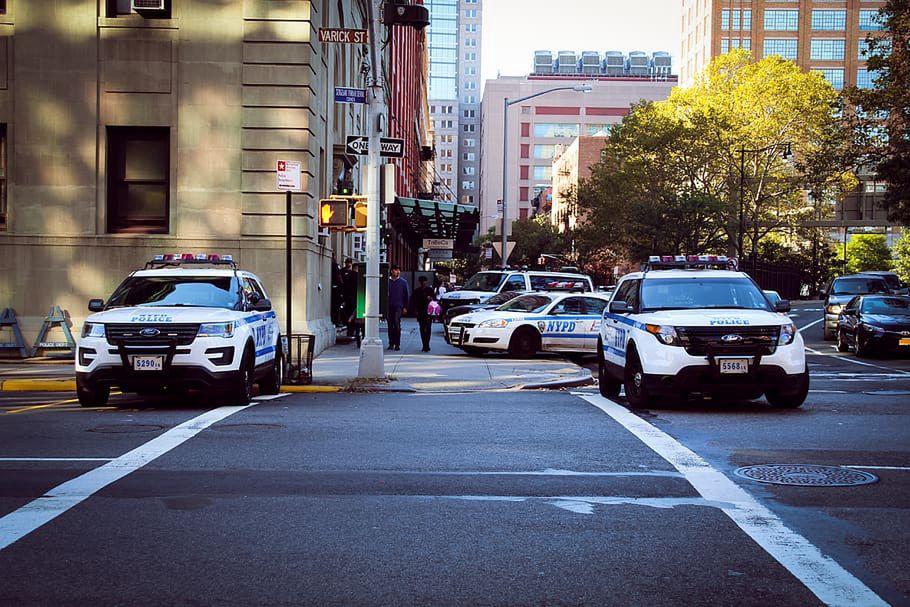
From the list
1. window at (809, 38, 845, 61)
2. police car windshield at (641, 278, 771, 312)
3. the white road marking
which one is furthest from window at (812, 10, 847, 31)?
the white road marking

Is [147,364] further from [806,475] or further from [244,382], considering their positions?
[806,475]

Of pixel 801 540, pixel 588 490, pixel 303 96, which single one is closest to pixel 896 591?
pixel 801 540

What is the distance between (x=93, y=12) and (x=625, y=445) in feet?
52.6

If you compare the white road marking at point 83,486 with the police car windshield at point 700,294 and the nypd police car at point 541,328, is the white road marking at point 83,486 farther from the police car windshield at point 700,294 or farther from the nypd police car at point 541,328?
the nypd police car at point 541,328

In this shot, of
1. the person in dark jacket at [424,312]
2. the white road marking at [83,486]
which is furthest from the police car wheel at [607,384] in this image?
the person in dark jacket at [424,312]

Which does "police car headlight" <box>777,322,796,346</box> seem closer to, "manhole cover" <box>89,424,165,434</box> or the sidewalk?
the sidewalk

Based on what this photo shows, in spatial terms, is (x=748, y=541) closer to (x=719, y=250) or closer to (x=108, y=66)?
(x=108, y=66)

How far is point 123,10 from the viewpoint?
70.3 feet

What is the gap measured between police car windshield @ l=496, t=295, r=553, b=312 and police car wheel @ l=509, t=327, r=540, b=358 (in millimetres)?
604

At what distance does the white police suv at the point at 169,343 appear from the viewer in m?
12.8

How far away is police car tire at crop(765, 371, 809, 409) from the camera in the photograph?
42.9 ft

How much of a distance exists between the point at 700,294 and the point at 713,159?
5062 cm

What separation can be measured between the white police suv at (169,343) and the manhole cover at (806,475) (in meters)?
6.93

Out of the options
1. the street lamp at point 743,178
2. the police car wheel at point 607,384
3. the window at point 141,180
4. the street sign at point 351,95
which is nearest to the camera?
the police car wheel at point 607,384
